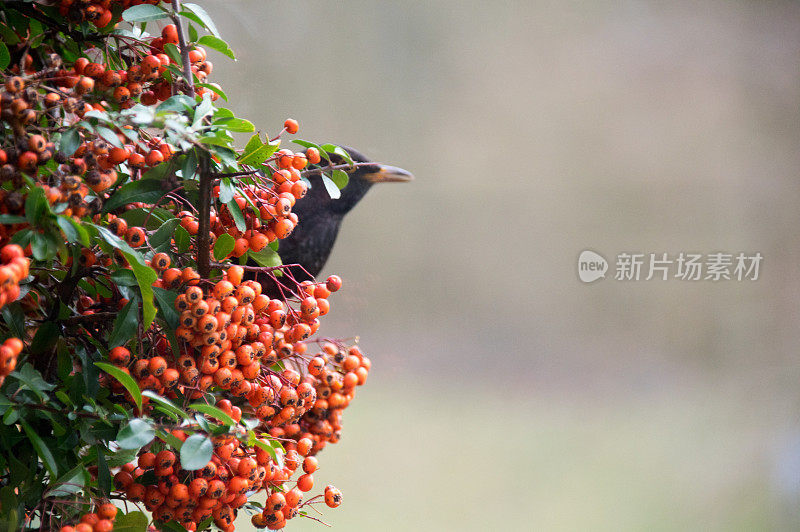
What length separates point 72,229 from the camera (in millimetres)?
363

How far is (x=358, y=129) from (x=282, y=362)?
933 millimetres

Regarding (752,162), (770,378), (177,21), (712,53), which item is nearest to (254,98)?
(177,21)

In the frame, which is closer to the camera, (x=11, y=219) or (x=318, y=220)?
(x=11, y=219)

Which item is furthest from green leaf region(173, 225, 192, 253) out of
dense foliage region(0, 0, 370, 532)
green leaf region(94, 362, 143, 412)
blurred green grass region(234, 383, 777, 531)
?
blurred green grass region(234, 383, 777, 531)

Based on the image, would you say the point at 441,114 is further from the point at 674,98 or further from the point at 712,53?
the point at 712,53

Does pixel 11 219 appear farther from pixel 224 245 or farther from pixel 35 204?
pixel 224 245

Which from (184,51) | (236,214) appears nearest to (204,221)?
(236,214)

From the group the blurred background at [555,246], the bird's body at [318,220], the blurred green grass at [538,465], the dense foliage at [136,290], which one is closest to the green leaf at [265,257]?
the dense foliage at [136,290]

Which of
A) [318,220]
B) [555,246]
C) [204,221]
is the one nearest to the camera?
[204,221]

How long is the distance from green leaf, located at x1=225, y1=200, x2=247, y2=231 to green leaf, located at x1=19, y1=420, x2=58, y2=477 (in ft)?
0.56

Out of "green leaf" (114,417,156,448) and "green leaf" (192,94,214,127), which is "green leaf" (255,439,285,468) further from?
"green leaf" (192,94,214,127)

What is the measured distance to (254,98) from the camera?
1.17 metres

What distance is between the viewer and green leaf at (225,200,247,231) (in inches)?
17.2

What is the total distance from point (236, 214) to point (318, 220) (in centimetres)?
33
